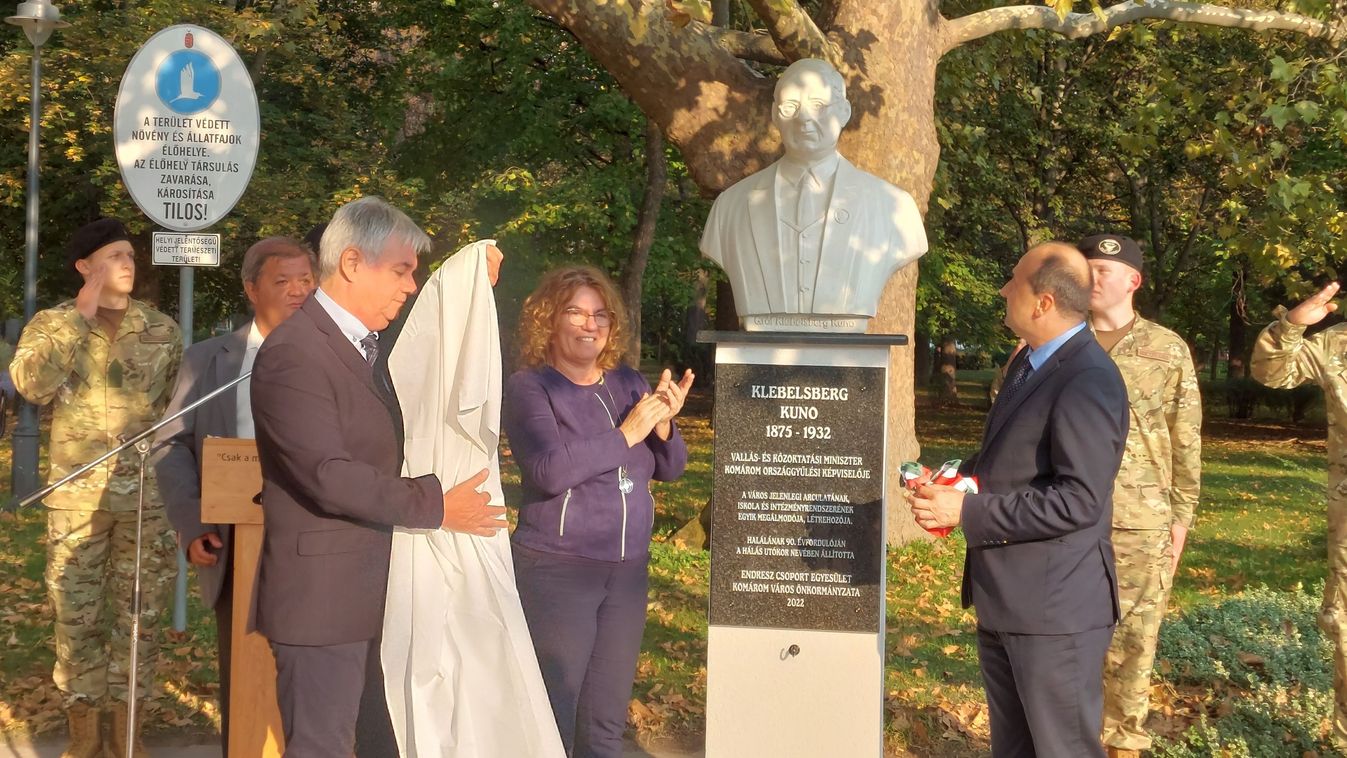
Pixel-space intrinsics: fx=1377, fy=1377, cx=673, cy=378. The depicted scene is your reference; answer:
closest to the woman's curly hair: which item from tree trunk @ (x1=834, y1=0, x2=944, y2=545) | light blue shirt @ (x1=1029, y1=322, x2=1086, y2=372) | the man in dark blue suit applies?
the man in dark blue suit

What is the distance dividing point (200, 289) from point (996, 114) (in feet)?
47.4

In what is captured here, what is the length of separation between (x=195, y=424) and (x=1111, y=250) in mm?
3573

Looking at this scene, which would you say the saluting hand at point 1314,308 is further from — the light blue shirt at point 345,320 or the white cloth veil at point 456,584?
the light blue shirt at point 345,320

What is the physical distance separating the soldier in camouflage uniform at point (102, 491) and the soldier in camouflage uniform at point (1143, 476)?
3960mm

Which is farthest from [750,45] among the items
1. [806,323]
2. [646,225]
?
[646,225]

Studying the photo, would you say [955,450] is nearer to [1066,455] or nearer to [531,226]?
[531,226]

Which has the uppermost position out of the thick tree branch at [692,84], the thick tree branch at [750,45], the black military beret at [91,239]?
the thick tree branch at [750,45]

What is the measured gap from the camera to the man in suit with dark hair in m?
3.63

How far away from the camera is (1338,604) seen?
5.70m

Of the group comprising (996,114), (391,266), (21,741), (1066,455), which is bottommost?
(21,741)

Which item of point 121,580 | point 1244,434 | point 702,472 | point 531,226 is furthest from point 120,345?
point 1244,434

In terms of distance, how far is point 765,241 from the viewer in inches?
209

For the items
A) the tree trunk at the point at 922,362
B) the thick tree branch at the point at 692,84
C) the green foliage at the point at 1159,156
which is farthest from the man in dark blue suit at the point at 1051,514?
the tree trunk at the point at 922,362

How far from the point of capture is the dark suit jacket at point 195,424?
4816mm
